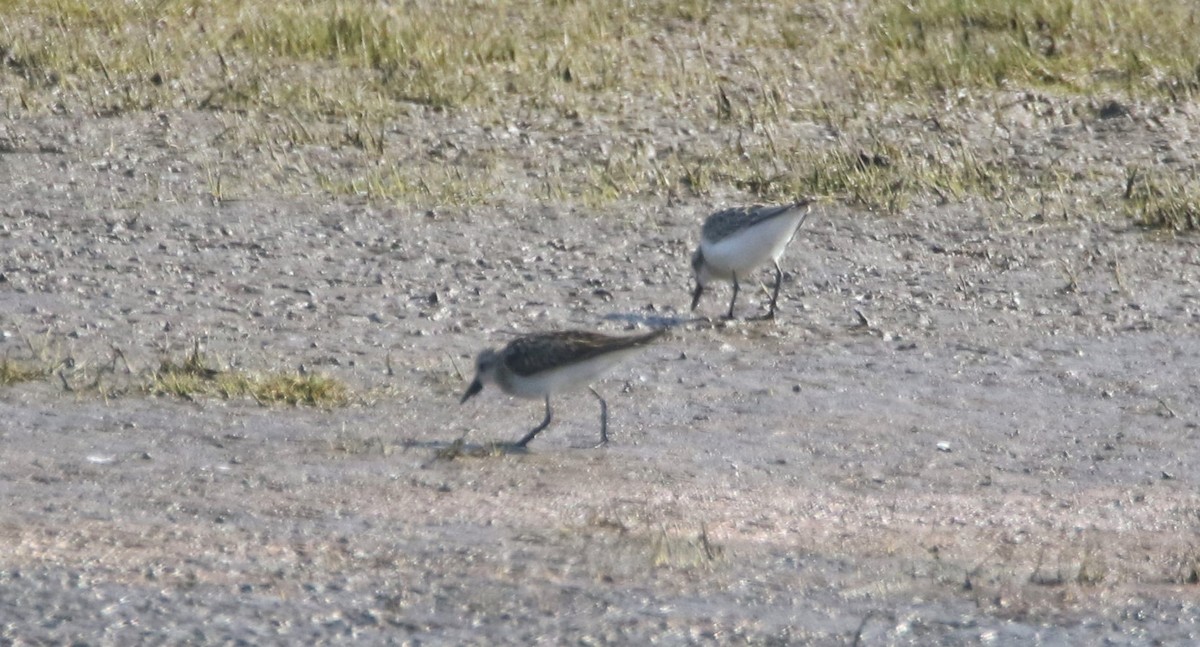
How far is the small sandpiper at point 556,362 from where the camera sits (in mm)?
7477

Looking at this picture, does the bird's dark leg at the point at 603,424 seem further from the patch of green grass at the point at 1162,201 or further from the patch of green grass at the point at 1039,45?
the patch of green grass at the point at 1039,45

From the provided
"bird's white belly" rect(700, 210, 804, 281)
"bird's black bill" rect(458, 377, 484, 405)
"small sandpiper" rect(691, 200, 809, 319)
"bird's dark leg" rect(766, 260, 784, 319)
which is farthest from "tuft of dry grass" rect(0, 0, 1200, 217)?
"bird's black bill" rect(458, 377, 484, 405)

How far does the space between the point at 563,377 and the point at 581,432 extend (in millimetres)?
410

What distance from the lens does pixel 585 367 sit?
7508 mm

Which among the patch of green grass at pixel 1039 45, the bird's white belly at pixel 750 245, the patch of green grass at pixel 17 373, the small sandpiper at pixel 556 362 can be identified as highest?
the small sandpiper at pixel 556 362

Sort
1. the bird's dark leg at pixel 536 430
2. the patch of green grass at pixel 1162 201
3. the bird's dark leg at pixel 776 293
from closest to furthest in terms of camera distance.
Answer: the bird's dark leg at pixel 536 430 → the bird's dark leg at pixel 776 293 → the patch of green grass at pixel 1162 201

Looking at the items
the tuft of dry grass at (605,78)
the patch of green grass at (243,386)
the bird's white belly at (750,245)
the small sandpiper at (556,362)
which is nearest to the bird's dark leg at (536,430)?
the small sandpiper at (556,362)

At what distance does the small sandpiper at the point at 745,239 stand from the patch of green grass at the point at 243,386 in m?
2.23

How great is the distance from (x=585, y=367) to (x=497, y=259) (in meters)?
2.96

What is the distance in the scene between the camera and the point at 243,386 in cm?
792

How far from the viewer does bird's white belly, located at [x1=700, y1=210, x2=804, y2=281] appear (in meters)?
9.51

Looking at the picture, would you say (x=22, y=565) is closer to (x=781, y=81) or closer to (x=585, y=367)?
(x=585, y=367)

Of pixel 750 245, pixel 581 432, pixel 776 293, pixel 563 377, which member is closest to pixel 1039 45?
pixel 776 293

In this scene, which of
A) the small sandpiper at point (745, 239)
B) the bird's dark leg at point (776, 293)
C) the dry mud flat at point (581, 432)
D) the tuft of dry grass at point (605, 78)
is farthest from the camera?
the tuft of dry grass at point (605, 78)
